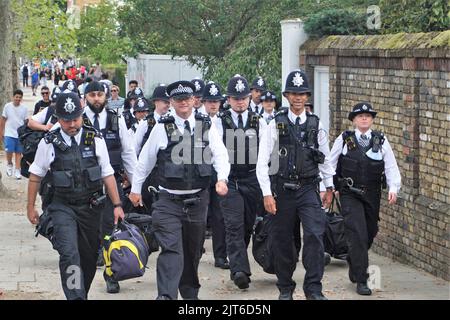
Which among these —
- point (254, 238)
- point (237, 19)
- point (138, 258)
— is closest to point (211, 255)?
point (254, 238)

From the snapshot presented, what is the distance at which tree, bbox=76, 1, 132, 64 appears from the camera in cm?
4034

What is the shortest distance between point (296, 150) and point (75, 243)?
2.24 metres

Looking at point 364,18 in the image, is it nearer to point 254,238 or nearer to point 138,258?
point 254,238

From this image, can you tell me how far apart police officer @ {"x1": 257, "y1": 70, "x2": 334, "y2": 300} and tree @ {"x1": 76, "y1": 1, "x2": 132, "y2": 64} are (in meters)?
29.3

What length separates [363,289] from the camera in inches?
419

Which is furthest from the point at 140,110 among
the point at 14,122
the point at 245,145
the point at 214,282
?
the point at 14,122

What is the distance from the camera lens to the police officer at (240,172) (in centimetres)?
1125

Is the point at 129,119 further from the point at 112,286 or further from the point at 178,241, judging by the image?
the point at 178,241

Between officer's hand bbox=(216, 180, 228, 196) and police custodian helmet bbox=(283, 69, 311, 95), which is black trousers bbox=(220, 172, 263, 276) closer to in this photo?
police custodian helmet bbox=(283, 69, 311, 95)

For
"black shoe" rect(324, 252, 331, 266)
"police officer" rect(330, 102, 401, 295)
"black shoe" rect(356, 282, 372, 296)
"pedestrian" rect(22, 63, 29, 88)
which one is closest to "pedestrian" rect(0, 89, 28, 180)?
"black shoe" rect(324, 252, 331, 266)

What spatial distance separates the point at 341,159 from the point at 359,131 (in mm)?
330

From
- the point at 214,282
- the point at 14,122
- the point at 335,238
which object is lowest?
the point at 214,282

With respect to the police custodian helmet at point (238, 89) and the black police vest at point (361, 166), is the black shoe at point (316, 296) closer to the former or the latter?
the black police vest at point (361, 166)
